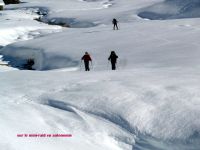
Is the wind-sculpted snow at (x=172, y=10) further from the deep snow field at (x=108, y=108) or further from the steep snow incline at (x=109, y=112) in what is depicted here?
the steep snow incline at (x=109, y=112)

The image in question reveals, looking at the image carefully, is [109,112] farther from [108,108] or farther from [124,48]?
[124,48]

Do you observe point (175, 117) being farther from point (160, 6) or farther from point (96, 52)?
point (160, 6)

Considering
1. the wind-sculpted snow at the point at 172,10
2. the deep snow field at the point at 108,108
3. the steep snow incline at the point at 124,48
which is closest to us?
the deep snow field at the point at 108,108

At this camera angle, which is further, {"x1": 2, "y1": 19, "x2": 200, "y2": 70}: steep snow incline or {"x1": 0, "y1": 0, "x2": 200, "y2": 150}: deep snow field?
{"x1": 2, "y1": 19, "x2": 200, "y2": 70}: steep snow incline

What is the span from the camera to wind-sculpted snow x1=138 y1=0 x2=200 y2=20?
54244 mm

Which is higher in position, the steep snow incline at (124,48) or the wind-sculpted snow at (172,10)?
the wind-sculpted snow at (172,10)

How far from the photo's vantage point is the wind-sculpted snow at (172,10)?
54244mm

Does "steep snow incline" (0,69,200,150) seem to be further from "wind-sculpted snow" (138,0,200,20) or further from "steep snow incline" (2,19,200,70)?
"wind-sculpted snow" (138,0,200,20)

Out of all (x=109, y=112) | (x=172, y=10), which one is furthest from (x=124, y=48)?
(x=172, y=10)

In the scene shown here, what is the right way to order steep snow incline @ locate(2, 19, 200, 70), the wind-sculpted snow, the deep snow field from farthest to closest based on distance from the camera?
the wind-sculpted snow < steep snow incline @ locate(2, 19, 200, 70) < the deep snow field

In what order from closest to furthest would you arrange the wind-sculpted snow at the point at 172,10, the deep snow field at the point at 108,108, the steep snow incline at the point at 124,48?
the deep snow field at the point at 108,108, the steep snow incline at the point at 124,48, the wind-sculpted snow at the point at 172,10

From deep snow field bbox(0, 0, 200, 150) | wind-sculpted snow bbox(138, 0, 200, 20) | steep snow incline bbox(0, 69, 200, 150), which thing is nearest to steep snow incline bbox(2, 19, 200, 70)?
deep snow field bbox(0, 0, 200, 150)

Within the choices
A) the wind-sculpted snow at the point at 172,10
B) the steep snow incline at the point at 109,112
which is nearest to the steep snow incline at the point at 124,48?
the steep snow incline at the point at 109,112

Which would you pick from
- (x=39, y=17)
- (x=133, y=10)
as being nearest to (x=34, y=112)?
(x=133, y=10)
